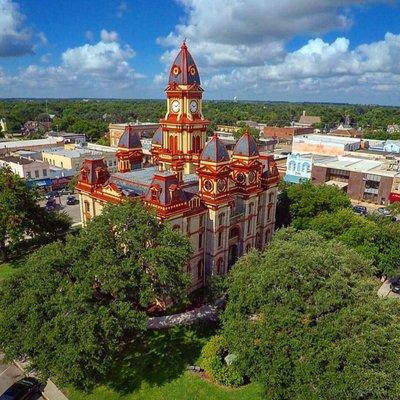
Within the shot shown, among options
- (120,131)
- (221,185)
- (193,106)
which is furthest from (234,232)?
(120,131)

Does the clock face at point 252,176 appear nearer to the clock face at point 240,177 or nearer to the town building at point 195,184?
the town building at point 195,184

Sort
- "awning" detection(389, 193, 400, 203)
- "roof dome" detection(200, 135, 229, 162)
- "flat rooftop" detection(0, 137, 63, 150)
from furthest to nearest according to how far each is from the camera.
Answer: "flat rooftop" detection(0, 137, 63, 150) → "awning" detection(389, 193, 400, 203) → "roof dome" detection(200, 135, 229, 162)

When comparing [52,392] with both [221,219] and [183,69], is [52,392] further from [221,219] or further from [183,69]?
[183,69]

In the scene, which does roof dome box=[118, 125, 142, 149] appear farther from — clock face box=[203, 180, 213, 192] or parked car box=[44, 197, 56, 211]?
parked car box=[44, 197, 56, 211]

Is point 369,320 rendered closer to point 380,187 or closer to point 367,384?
point 367,384

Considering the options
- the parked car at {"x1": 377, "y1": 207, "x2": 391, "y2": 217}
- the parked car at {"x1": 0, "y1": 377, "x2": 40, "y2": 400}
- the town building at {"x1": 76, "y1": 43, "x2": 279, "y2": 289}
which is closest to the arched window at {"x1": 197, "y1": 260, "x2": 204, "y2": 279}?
the town building at {"x1": 76, "y1": 43, "x2": 279, "y2": 289}

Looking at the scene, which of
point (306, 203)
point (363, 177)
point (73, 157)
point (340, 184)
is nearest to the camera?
point (306, 203)

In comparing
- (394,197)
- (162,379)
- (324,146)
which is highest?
(324,146)
